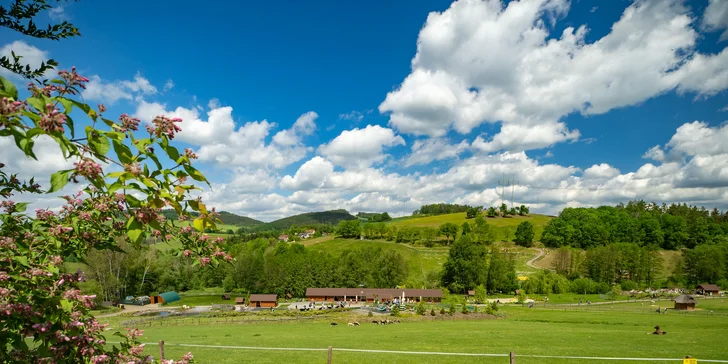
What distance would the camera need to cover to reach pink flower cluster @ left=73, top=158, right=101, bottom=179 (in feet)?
6.25

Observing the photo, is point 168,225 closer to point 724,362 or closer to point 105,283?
point 724,362

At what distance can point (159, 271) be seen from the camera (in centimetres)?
8612

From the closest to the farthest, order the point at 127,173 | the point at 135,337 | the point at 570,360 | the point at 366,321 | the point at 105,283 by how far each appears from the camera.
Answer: the point at 127,173
the point at 135,337
the point at 570,360
the point at 366,321
the point at 105,283

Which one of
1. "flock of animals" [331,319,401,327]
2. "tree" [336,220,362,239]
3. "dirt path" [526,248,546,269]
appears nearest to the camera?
"flock of animals" [331,319,401,327]

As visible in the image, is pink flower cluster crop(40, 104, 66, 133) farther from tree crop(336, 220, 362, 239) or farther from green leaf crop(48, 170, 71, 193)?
tree crop(336, 220, 362, 239)

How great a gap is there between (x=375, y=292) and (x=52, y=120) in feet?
258

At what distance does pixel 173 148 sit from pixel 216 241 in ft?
6.01

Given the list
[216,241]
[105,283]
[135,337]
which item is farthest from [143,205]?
[105,283]

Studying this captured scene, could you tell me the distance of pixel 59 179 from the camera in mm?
1907

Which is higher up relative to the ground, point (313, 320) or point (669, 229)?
point (669, 229)

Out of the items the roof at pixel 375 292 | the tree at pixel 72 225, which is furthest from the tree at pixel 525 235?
the tree at pixel 72 225

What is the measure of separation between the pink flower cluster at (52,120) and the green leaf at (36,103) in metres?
0.03

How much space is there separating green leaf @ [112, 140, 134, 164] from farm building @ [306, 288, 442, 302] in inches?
2933

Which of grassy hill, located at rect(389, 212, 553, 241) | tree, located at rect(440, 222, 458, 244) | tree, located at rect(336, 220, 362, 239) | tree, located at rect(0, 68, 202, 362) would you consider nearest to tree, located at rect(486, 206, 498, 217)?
grassy hill, located at rect(389, 212, 553, 241)
